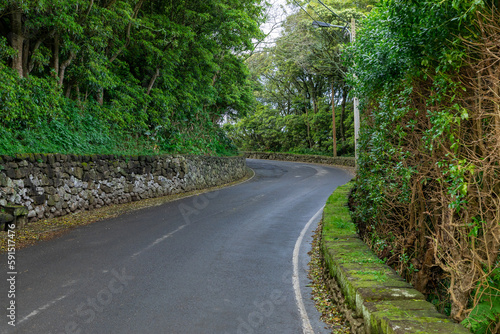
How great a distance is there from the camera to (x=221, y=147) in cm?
2703

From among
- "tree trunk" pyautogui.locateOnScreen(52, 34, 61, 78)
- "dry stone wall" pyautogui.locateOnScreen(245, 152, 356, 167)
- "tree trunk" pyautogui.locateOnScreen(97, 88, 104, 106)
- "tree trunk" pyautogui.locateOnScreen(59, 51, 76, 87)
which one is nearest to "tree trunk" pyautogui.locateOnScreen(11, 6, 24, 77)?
"tree trunk" pyautogui.locateOnScreen(52, 34, 61, 78)

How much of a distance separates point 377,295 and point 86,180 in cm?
1094

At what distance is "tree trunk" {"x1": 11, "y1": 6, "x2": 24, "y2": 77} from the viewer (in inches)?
445

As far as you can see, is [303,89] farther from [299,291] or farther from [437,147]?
[437,147]

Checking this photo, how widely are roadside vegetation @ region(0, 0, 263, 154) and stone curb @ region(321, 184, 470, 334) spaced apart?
9022mm

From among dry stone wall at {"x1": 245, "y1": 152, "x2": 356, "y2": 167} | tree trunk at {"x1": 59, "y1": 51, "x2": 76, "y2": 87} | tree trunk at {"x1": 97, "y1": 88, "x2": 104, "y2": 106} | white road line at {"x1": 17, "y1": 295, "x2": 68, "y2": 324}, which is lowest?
white road line at {"x1": 17, "y1": 295, "x2": 68, "y2": 324}

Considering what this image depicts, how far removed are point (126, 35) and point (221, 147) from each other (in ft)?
41.0

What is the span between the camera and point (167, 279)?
5988 millimetres

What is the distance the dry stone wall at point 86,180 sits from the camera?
982 cm

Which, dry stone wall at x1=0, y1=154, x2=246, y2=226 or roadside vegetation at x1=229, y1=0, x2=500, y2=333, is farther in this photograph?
dry stone wall at x1=0, y1=154, x2=246, y2=226

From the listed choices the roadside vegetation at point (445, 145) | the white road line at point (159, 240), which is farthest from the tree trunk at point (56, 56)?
the roadside vegetation at point (445, 145)

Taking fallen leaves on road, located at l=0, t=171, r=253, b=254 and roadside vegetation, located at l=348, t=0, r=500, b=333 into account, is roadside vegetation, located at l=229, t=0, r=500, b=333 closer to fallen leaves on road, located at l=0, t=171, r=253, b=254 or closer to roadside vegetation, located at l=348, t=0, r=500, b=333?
roadside vegetation, located at l=348, t=0, r=500, b=333

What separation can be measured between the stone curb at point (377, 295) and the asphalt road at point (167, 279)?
718mm

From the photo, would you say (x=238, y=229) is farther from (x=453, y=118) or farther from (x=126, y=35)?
(x=126, y=35)
